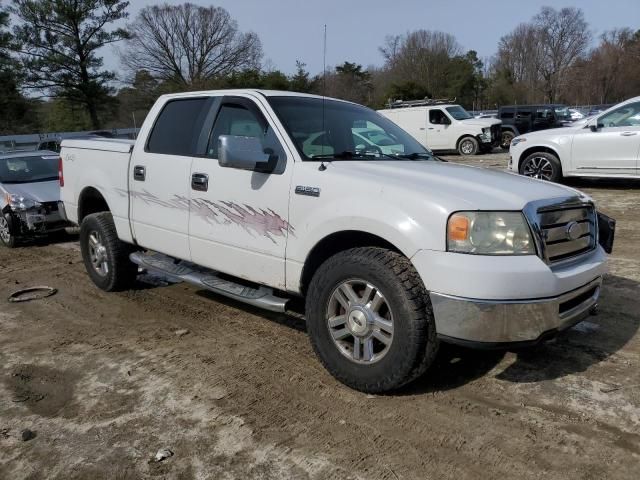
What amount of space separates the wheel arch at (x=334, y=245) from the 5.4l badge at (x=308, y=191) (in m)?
0.29

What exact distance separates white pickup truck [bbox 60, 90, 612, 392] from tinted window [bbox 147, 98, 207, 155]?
0.05 feet

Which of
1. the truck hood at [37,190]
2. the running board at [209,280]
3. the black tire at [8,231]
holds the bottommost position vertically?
the black tire at [8,231]

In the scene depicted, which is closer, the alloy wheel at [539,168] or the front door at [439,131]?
the alloy wheel at [539,168]

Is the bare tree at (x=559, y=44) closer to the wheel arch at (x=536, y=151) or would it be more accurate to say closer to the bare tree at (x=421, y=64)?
the bare tree at (x=421, y=64)

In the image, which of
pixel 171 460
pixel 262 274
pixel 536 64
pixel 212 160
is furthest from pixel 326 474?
pixel 536 64

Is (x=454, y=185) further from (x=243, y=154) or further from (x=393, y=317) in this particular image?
(x=243, y=154)

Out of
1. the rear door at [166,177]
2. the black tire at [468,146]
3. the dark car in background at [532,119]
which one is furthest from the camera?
the dark car in background at [532,119]

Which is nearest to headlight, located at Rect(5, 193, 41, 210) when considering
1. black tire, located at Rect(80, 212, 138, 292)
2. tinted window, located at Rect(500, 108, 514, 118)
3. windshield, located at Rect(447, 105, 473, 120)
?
black tire, located at Rect(80, 212, 138, 292)

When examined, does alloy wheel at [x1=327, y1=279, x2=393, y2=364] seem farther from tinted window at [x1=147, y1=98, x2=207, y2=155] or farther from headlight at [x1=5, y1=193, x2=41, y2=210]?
headlight at [x1=5, y1=193, x2=41, y2=210]

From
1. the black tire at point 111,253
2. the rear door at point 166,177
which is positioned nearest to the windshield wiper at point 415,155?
the rear door at point 166,177

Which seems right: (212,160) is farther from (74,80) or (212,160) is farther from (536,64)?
(536,64)

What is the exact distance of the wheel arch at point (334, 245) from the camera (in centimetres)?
341

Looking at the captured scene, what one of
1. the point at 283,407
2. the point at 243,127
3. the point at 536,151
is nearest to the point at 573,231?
the point at 283,407

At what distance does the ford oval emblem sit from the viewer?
10.9 feet
